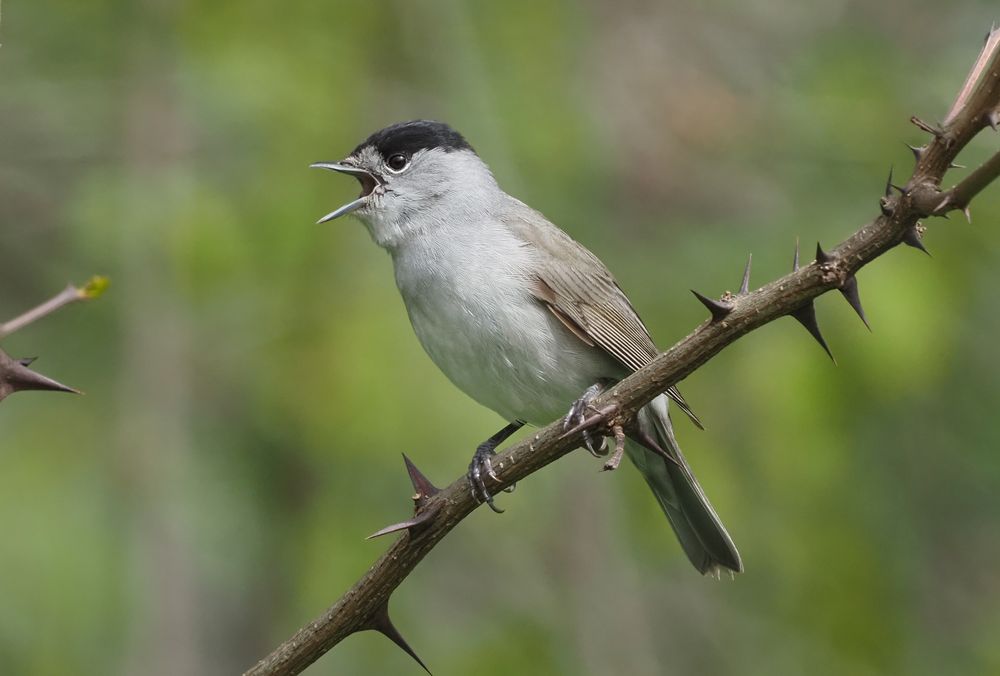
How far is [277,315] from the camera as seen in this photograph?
5.95m

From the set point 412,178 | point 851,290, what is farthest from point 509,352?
point 851,290

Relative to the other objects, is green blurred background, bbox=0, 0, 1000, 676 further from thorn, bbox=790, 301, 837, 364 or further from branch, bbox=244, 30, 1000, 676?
thorn, bbox=790, 301, 837, 364

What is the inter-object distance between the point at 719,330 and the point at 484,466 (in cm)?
136

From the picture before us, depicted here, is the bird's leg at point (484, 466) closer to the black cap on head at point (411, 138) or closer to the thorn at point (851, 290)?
the thorn at point (851, 290)

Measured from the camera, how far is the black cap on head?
199 inches

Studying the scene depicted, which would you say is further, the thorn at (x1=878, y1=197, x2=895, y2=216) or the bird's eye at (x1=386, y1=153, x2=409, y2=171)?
the bird's eye at (x1=386, y1=153, x2=409, y2=171)

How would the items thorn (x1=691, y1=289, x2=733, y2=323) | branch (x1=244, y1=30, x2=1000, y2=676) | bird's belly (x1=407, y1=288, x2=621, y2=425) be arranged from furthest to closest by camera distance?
bird's belly (x1=407, y1=288, x2=621, y2=425), thorn (x1=691, y1=289, x2=733, y2=323), branch (x1=244, y1=30, x2=1000, y2=676)

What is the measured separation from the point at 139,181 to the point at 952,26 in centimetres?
448

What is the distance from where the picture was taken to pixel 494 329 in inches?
→ 166

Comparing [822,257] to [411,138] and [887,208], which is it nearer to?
[887,208]

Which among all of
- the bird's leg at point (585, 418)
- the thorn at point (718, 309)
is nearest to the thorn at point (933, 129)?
the thorn at point (718, 309)

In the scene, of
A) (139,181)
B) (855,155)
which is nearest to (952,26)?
(855,155)

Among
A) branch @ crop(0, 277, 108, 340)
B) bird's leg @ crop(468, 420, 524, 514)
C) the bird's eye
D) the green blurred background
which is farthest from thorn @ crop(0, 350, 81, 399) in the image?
the green blurred background

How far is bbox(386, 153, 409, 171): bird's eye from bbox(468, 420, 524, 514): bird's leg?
1.14 m
